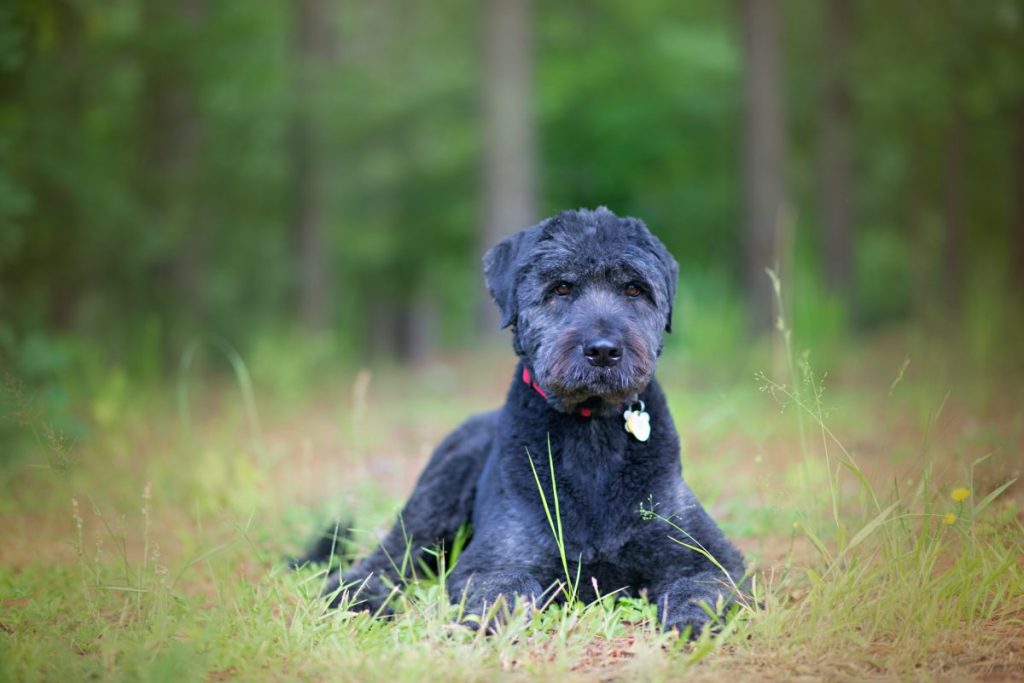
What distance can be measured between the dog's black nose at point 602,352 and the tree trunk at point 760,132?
921 cm

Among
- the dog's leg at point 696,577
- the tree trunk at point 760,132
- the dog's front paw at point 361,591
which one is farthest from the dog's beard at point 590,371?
the tree trunk at point 760,132

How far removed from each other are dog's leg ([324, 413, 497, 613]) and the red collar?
70 cm

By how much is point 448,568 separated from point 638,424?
4.62ft

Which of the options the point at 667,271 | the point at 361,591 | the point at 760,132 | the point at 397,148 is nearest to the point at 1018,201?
the point at 760,132

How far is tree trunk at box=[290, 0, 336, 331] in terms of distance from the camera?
48.5ft

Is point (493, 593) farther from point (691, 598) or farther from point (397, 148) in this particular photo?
point (397, 148)

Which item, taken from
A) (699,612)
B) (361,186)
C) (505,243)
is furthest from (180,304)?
(699,612)

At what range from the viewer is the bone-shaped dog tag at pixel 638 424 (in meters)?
3.89

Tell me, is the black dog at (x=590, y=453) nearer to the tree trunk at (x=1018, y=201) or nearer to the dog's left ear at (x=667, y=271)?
the dog's left ear at (x=667, y=271)

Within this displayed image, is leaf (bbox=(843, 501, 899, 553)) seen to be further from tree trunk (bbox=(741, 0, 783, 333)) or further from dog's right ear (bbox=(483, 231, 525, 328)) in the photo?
tree trunk (bbox=(741, 0, 783, 333))

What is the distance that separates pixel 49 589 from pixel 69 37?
7265 mm

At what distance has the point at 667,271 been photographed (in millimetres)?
4152

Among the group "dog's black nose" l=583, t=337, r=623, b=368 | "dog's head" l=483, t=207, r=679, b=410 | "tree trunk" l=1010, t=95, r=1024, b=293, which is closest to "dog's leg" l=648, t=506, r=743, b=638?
"dog's head" l=483, t=207, r=679, b=410

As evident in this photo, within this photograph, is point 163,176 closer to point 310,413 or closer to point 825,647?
point 310,413
